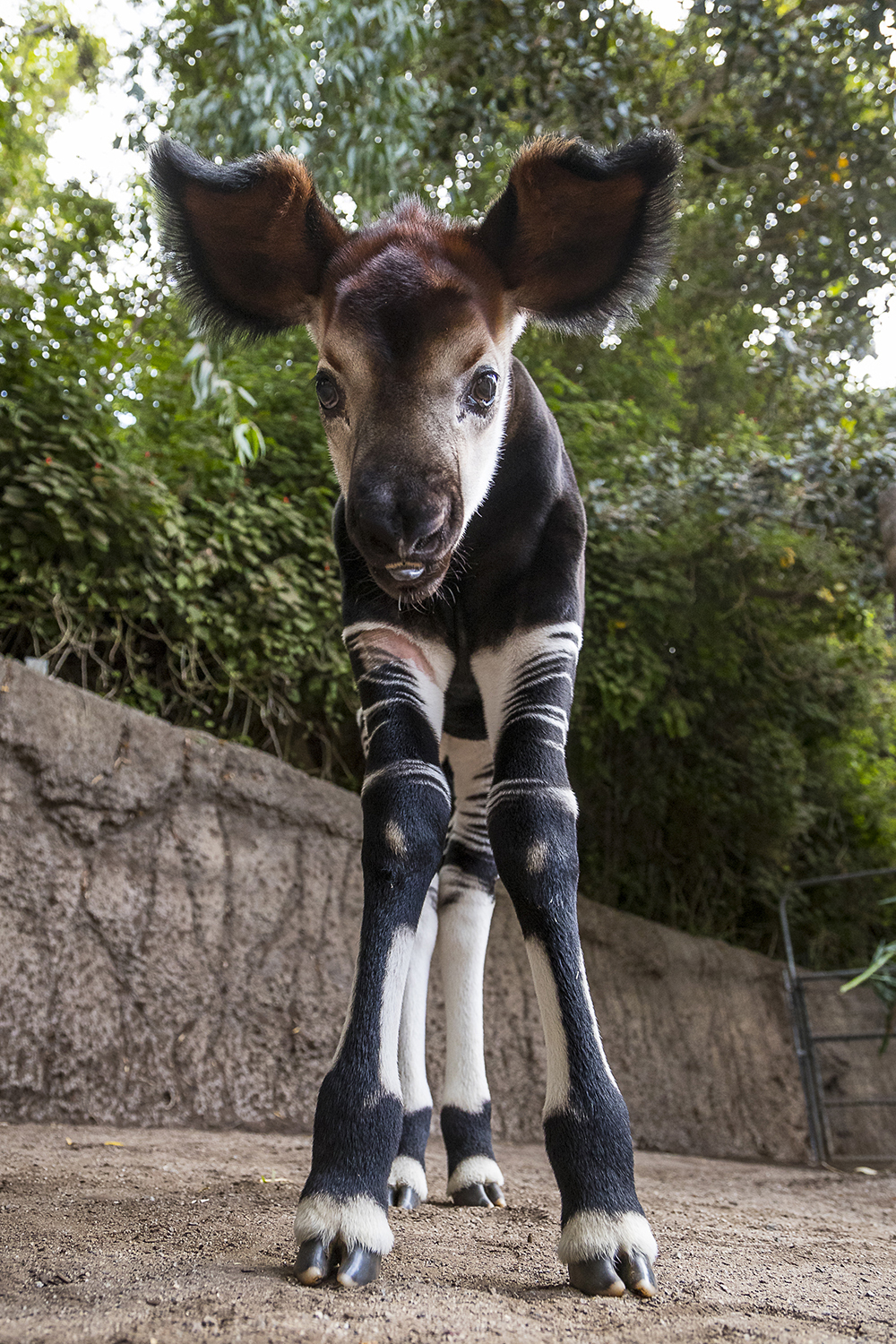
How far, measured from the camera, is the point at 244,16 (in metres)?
4.30

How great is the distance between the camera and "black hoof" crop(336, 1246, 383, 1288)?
44.3 inches

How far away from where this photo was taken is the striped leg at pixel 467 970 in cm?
197

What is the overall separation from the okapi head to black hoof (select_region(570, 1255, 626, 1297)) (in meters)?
0.96

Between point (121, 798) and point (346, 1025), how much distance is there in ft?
7.33

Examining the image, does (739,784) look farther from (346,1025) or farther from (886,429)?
(346,1025)

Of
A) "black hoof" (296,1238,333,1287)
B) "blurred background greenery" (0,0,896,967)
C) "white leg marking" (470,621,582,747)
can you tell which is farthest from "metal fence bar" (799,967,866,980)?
"black hoof" (296,1238,333,1287)

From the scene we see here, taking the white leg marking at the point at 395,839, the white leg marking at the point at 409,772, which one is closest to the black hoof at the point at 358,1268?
the white leg marking at the point at 395,839

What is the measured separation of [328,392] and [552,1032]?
3.66 ft

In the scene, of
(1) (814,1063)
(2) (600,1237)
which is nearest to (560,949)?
(2) (600,1237)

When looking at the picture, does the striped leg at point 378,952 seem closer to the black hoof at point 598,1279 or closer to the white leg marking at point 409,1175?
the black hoof at point 598,1279

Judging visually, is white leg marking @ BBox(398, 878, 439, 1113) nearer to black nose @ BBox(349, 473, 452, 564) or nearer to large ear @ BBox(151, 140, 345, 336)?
black nose @ BBox(349, 473, 452, 564)

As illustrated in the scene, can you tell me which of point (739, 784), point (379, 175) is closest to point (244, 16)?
point (379, 175)

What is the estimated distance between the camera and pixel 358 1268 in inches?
45.0

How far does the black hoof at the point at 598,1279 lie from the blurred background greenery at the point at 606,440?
2.49 m
